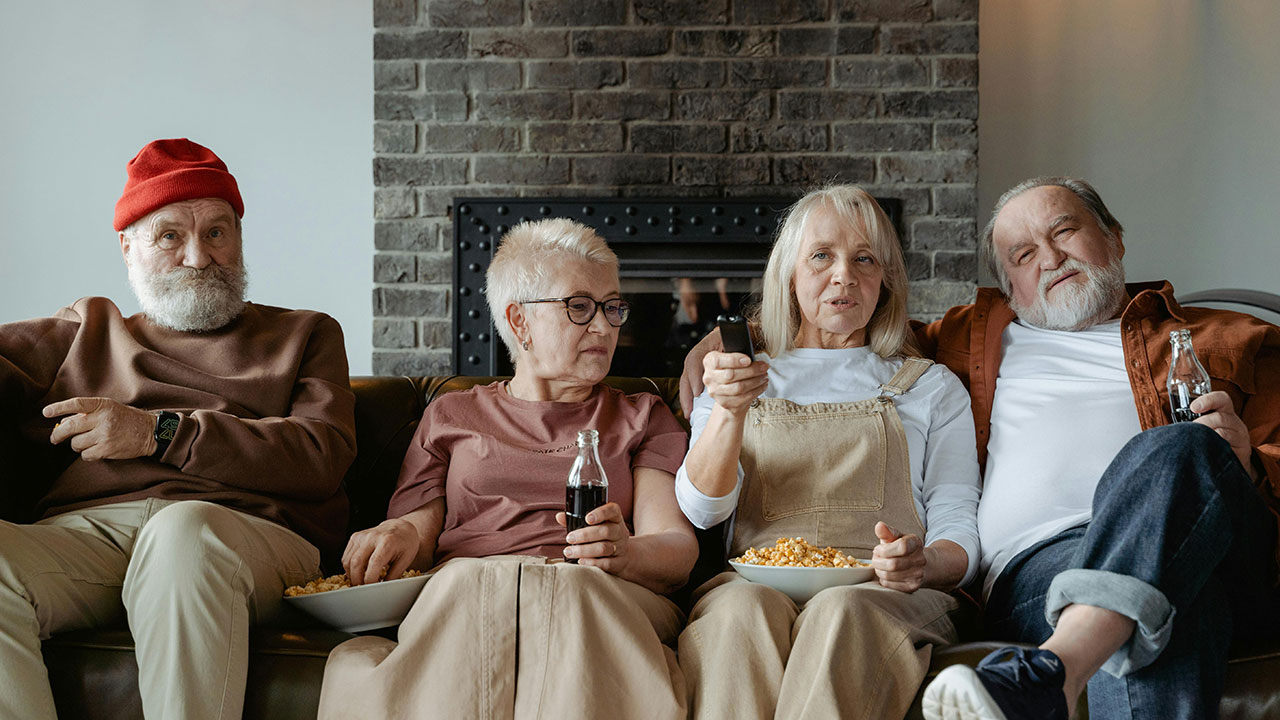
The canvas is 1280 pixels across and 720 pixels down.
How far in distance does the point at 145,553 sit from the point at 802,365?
1158 millimetres

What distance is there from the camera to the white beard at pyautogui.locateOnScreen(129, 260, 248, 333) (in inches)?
79.0

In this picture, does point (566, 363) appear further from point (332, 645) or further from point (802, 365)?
point (332, 645)

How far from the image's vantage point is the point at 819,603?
1401 millimetres

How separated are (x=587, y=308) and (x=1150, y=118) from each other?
2758 mm

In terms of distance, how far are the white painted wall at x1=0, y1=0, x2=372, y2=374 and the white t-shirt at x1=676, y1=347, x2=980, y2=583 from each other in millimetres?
2246

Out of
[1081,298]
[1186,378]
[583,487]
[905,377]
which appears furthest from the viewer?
[1081,298]

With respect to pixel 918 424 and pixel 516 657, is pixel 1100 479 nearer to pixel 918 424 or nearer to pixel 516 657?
pixel 918 424

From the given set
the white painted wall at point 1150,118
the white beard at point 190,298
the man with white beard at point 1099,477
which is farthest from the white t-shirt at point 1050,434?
the white painted wall at point 1150,118

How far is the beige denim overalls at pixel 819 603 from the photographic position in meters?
1.33

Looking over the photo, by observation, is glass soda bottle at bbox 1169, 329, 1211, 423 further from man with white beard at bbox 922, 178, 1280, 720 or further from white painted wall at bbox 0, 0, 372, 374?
white painted wall at bbox 0, 0, 372, 374

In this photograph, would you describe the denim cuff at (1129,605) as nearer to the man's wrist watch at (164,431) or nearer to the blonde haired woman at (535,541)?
the blonde haired woman at (535,541)

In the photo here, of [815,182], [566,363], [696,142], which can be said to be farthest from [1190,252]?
[566,363]

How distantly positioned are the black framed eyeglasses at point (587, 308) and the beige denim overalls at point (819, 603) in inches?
12.2

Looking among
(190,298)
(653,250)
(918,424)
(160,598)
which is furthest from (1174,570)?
(653,250)
